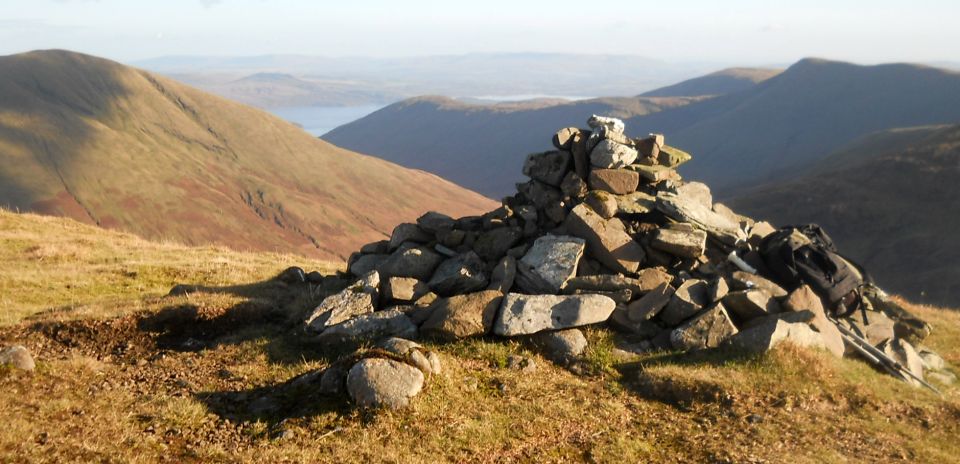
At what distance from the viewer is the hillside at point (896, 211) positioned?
77312mm

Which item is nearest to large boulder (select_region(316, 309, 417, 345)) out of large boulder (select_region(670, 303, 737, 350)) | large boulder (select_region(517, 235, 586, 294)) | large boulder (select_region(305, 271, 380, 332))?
large boulder (select_region(305, 271, 380, 332))

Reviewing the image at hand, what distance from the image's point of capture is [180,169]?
143 metres

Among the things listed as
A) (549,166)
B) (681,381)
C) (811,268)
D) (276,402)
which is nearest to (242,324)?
(276,402)

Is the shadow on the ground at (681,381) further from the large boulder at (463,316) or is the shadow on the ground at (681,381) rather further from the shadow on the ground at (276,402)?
the shadow on the ground at (276,402)

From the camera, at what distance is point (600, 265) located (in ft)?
60.0

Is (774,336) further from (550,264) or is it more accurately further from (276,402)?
(276,402)

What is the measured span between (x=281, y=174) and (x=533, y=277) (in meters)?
155

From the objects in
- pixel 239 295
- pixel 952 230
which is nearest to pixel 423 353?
pixel 239 295

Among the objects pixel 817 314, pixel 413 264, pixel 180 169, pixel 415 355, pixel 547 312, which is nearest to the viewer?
pixel 415 355

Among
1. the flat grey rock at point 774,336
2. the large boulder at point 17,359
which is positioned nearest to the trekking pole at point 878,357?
the flat grey rock at point 774,336

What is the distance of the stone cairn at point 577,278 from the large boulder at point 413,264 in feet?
0.13

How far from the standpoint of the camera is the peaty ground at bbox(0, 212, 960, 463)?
1027 centimetres

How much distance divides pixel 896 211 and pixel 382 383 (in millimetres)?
105640

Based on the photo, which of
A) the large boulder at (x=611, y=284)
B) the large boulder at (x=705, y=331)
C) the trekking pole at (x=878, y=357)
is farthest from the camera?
the large boulder at (x=611, y=284)
